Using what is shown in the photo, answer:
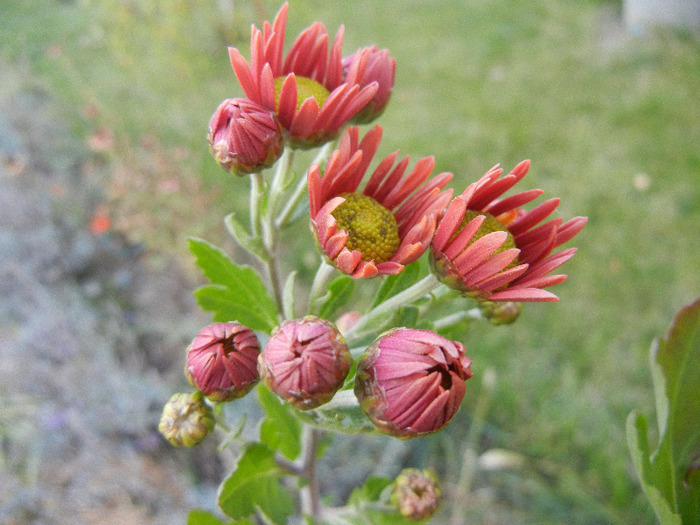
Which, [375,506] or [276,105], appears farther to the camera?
[375,506]

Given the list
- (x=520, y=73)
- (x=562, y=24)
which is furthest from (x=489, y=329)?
(x=562, y=24)

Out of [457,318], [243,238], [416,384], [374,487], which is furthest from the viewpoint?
[374,487]

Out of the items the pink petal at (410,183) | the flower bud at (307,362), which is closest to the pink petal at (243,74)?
the pink petal at (410,183)

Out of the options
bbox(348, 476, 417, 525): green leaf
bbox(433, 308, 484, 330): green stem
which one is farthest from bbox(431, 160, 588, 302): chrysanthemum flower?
bbox(348, 476, 417, 525): green leaf

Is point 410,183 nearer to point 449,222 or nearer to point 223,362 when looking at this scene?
point 449,222

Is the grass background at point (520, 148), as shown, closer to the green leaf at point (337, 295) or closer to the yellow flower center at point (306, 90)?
the green leaf at point (337, 295)

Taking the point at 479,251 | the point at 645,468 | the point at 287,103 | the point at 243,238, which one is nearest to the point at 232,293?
the point at 243,238

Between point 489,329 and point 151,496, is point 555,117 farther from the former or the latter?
point 151,496

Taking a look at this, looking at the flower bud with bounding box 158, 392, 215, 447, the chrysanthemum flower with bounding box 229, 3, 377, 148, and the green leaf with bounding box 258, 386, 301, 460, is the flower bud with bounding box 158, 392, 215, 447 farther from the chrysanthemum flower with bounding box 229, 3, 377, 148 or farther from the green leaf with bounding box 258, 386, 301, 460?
the chrysanthemum flower with bounding box 229, 3, 377, 148
